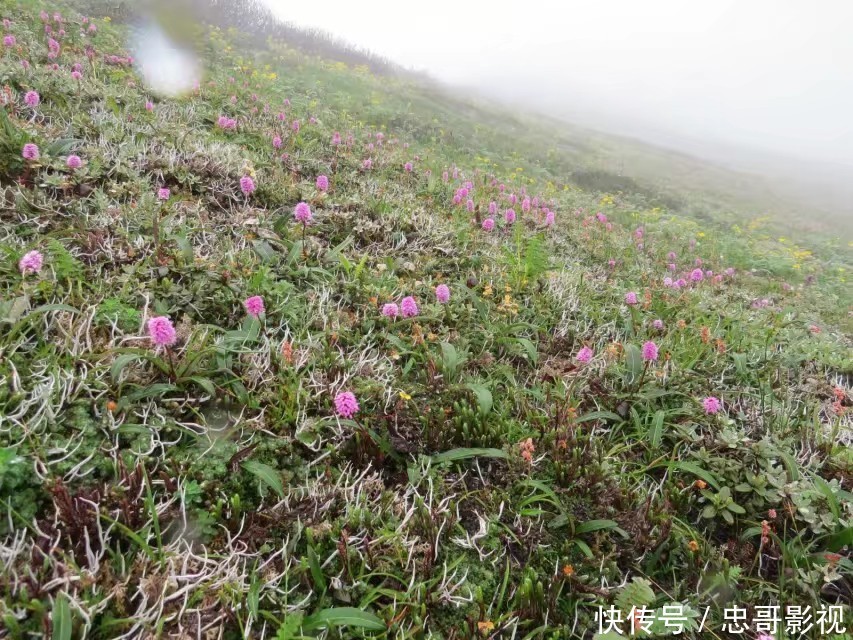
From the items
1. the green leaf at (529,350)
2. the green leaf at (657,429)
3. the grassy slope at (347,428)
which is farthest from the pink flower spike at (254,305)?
the green leaf at (657,429)

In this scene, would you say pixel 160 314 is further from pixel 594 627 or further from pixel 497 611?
pixel 594 627

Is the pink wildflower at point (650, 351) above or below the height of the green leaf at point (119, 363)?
above

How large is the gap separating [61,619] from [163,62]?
13.1m

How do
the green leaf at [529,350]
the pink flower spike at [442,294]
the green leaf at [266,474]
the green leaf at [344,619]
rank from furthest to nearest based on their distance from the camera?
the pink flower spike at [442,294] → the green leaf at [529,350] → the green leaf at [266,474] → the green leaf at [344,619]

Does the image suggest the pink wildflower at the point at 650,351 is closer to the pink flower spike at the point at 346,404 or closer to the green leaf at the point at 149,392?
the pink flower spike at the point at 346,404

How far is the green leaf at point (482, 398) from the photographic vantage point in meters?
3.02

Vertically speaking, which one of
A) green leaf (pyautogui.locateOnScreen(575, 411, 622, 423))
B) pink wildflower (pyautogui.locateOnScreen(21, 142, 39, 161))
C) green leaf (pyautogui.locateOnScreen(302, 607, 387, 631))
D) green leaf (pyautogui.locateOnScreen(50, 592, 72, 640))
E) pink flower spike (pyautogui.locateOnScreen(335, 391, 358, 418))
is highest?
pink wildflower (pyautogui.locateOnScreen(21, 142, 39, 161))

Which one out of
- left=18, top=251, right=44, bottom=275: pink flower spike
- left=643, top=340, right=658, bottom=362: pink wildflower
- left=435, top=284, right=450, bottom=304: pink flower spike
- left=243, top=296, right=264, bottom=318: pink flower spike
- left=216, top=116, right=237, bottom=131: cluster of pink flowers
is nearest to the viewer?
left=18, top=251, right=44, bottom=275: pink flower spike

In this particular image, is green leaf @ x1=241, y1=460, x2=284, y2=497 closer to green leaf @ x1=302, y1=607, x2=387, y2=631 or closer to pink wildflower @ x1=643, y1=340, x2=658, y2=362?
green leaf @ x1=302, y1=607, x2=387, y2=631

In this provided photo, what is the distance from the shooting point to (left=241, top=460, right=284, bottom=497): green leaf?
2348mm

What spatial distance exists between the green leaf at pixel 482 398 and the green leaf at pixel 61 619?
7.25ft

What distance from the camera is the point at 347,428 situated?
2.91 meters

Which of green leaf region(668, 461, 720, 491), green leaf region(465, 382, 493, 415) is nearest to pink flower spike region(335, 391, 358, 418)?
green leaf region(465, 382, 493, 415)

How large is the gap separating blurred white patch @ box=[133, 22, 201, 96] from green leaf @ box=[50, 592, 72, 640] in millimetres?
8944
